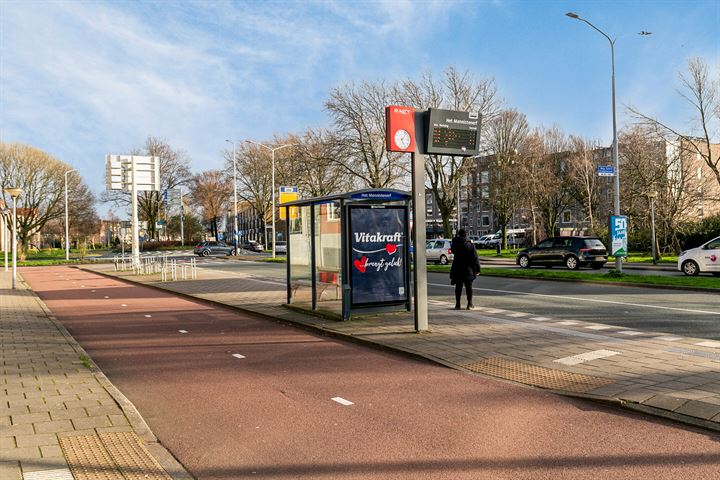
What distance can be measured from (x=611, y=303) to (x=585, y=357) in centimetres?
667

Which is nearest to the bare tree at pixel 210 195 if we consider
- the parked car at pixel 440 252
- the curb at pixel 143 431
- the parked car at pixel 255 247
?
the parked car at pixel 255 247

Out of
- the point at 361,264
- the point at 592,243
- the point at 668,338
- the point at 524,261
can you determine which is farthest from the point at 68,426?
the point at 524,261

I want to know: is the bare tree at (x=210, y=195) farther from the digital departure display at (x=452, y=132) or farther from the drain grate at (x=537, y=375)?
the drain grate at (x=537, y=375)

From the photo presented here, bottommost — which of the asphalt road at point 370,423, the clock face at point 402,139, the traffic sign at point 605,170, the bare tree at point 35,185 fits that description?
the asphalt road at point 370,423

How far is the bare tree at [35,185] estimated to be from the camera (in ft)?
175

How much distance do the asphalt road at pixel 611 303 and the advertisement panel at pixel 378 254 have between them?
301 cm

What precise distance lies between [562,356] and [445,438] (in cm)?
340

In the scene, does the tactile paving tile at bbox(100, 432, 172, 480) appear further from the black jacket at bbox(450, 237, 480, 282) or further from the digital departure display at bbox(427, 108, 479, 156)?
the black jacket at bbox(450, 237, 480, 282)

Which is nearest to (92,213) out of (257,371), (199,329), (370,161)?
(370,161)

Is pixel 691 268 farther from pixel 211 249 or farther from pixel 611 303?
pixel 211 249

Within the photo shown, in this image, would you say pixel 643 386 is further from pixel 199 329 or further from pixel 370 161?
pixel 370 161

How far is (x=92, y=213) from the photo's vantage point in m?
64.8

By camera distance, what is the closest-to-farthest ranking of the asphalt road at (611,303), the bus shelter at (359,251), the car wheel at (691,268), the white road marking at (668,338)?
the white road marking at (668,338) → the asphalt road at (611,303) → the bus shelter at (359,251) → the car wheel at (691,268)

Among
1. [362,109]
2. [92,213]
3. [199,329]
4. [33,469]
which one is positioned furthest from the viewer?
[92,213]
